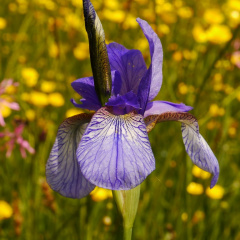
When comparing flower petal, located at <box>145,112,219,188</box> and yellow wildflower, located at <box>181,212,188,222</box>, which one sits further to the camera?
yellow wildflower, located at <box>181,212,188,222</box>

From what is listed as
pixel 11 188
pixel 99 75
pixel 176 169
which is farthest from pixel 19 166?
pixel 99 75

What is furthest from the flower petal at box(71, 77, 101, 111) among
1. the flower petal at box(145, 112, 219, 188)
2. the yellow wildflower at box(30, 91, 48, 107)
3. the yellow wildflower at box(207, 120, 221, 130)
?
the yellow wildflower at box(207, 120, 221, 130)

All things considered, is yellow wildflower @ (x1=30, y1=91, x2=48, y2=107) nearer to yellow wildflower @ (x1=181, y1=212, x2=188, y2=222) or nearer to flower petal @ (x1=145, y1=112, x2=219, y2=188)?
yellow wildflower @ (x1=181, y1=212, x2=188, y2=222)

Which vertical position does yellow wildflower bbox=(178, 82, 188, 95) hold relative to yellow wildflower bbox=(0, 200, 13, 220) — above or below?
above

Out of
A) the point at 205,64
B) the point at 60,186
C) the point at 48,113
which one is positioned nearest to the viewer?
the point at 60,186

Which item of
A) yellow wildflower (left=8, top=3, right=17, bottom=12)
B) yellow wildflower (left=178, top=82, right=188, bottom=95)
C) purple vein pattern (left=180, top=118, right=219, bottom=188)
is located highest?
yellow wildflower (left=8, top=3, right=17, bottom=12)

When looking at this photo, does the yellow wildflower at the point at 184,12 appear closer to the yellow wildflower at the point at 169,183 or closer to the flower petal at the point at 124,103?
the yellow wildflower at the point at 169,183

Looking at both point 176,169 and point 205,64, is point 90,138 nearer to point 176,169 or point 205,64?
point 176,169
